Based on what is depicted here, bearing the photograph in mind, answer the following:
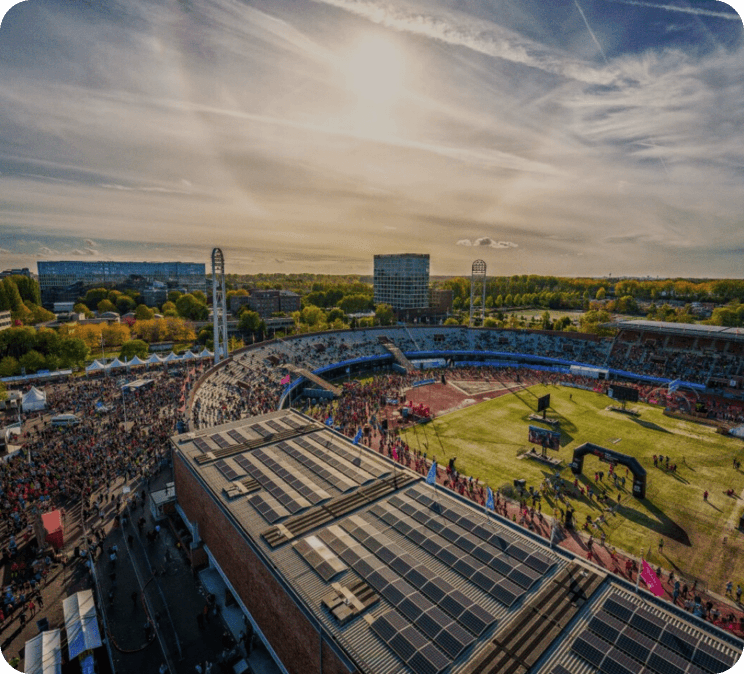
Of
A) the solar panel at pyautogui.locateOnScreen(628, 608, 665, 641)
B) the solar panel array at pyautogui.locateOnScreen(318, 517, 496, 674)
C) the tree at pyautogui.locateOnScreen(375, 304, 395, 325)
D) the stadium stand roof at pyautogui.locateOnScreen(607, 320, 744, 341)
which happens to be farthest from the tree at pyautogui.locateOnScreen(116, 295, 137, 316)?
the solar panel at pyautogui.locateOnScreen(628, 608, 665, 641)

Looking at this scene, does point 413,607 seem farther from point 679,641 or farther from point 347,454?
point 347,454

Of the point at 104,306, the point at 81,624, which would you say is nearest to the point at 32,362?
the point at 81,624

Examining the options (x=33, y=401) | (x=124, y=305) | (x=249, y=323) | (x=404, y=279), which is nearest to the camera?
(x=33, y=401)

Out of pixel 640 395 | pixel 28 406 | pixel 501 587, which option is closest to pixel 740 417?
pixel 640 395

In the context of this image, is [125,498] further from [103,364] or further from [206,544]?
[103,364]

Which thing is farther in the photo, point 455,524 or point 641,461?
point 641,461

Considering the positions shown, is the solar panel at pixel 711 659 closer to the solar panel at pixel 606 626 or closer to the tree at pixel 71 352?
the solar panel at pixel 606 626

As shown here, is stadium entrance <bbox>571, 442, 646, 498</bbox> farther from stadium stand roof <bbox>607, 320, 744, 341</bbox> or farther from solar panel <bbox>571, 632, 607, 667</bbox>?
stadium stand roof <bbox>607, 320, 744, 341</bbox>
